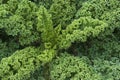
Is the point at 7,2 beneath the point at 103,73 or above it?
above

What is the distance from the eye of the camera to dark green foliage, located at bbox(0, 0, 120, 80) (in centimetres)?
527

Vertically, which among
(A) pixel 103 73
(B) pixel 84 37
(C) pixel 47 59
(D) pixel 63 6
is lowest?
(A) pixel 103 73

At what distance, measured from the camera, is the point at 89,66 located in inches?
213

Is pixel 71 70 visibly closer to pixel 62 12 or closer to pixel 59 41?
pixel 59 41

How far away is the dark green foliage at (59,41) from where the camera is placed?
5266mm

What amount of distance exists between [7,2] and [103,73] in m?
2.12

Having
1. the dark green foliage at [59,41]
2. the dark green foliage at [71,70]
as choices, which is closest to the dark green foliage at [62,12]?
the dark green foliage at [59,41]

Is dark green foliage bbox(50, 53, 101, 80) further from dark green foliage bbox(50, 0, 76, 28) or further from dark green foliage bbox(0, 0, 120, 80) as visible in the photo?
dark green foliage bbox(50, 0, 76, 28)

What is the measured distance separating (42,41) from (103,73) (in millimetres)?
1205

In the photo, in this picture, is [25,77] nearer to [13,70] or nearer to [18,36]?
[13,70]

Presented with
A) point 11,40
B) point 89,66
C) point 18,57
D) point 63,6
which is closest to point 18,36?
point 11,40

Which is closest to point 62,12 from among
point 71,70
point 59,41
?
point 59,41

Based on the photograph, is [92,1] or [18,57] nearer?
[18,57]

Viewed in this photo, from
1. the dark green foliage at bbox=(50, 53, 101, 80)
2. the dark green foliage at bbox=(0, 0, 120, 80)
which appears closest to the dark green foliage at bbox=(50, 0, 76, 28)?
the dark green foliage at bbox=(0, 0, 120, 80)
